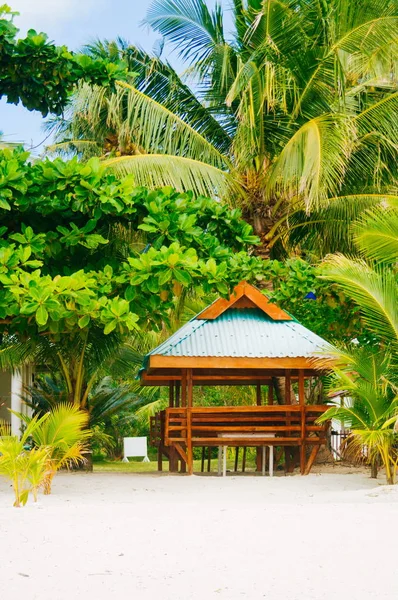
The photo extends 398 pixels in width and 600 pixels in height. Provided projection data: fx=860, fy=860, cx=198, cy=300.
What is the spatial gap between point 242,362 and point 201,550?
6622 millimetres

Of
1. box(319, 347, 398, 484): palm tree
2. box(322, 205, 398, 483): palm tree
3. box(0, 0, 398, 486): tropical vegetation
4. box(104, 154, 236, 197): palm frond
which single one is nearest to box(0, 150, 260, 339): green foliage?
box(0, 0, 398, 486): tropical vegetation

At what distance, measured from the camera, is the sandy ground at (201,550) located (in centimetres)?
521

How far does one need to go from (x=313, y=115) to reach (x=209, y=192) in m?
2.57

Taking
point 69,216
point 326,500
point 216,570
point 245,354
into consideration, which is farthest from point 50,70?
point 216,570

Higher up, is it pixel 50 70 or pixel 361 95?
pixel 361 95

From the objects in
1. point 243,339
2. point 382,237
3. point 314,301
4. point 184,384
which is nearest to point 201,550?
point 382,237

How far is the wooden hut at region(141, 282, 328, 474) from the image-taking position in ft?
41.6

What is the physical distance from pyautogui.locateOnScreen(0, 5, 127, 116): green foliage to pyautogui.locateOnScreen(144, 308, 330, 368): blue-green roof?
414 cm

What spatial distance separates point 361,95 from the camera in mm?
16828

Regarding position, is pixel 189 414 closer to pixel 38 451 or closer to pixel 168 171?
pixel 168 171

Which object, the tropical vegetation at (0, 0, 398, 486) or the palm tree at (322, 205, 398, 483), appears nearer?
the tropical vegetation at (0, 0, 398, 486)

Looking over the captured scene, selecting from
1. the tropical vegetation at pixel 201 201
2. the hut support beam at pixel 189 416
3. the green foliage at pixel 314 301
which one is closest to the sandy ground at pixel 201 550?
the tropical vegetation at pixel 201 201

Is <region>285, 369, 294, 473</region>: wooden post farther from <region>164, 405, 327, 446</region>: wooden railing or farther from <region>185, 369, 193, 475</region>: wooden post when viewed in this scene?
<region>185, 369, 193, 475</region>: wooden post

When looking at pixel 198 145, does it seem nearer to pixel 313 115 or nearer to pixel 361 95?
pixel 313 115
